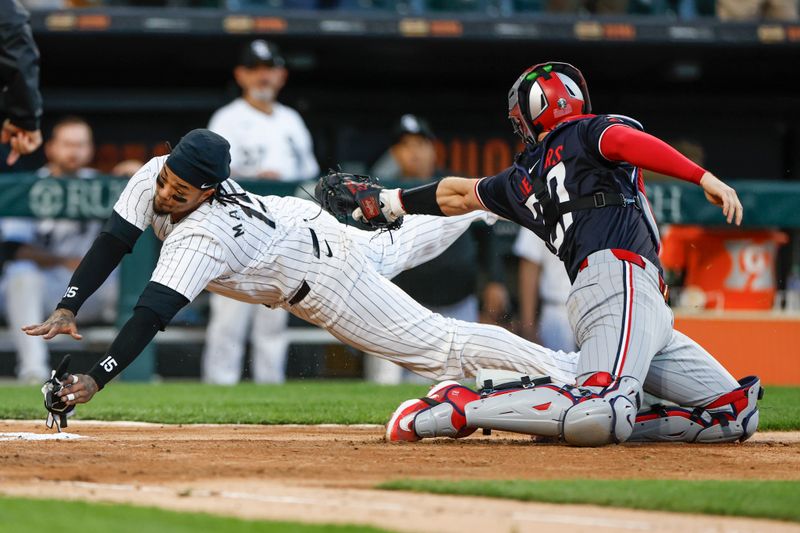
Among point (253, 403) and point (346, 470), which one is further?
point (253, 403)

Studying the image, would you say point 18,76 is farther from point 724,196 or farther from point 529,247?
point 529,247

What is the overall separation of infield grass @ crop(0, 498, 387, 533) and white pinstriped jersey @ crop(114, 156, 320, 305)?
1349mm

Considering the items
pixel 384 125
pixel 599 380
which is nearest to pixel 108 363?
pixel 599 380

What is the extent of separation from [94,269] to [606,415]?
183cm

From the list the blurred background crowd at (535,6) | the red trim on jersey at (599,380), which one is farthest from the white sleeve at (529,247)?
the red trim on jersey at (599,380)

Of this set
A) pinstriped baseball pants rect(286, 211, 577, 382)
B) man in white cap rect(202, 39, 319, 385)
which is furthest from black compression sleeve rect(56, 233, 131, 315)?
man in white cap rect(202, 39, 319, 385)

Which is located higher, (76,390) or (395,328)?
(395,328)

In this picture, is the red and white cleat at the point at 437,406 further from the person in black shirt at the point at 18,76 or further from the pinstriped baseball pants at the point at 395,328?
the person in black shirt at the point at 18,76

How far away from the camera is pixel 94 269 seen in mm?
4461

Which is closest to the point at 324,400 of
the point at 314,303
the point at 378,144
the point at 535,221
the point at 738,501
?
the point at 314,303

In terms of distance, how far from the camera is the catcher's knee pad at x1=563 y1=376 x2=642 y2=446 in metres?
4.17

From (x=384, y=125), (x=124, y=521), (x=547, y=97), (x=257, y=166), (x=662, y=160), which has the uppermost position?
(x=384, y=125)

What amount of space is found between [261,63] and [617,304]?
501cm

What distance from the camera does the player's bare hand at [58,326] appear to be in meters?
4.21
